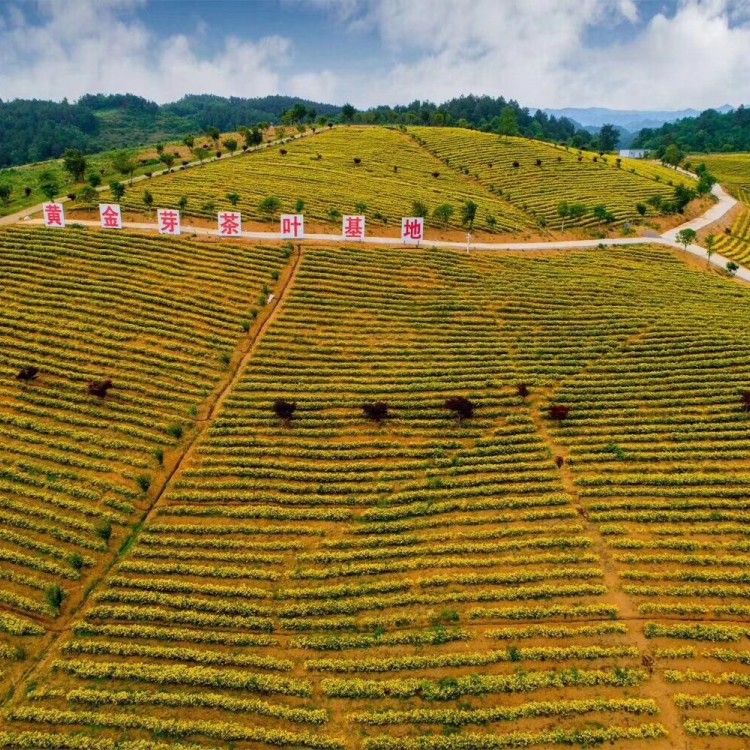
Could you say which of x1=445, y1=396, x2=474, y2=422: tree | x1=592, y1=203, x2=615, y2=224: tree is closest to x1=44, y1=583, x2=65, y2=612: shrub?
x1=445, y1=396, x2=474, y2=422: tree

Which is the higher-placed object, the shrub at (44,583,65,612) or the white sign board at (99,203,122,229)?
the white sign board at (99,203,122,229)

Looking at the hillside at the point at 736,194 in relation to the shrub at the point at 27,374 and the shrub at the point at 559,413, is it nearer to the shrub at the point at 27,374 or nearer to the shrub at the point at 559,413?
the shrub at the point at 559,413

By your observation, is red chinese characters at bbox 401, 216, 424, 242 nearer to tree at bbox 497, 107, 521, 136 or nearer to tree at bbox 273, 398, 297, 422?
tree at bbox 273, 398, 297, 422

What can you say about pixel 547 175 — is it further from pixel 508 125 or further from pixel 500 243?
pixel 500 243

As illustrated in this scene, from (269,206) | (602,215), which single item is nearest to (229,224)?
(269,206)

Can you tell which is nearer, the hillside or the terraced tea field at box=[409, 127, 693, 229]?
the hillside

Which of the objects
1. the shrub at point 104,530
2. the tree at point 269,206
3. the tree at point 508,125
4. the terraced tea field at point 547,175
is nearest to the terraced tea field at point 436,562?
the shrub at point 104,530
